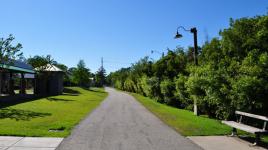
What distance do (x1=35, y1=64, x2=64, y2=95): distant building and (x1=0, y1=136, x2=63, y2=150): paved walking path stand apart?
36656mm

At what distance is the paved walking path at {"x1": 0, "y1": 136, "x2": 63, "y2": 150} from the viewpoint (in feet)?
30.9

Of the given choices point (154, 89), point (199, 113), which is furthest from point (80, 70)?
point (199, 113)

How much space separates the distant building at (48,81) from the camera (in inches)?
1833

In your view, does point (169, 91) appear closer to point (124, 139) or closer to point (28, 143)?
point (124, 139)

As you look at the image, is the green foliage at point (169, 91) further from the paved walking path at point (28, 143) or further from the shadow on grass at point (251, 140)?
the paved walking path at point (28, 143)

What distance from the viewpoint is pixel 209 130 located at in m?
13.2

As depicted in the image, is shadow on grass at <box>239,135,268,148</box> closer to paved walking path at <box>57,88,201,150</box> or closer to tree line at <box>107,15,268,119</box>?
tree line at <box>107,15,268,119</box>

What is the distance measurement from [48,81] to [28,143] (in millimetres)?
38988

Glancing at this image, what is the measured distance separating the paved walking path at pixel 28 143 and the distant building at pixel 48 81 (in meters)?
36.7

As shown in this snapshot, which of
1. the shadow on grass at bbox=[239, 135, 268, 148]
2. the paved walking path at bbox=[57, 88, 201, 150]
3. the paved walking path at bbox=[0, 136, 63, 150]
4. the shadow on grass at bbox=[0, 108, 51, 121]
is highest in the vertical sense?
the shadow on grass at bbox=[0, 108, 51, 121]

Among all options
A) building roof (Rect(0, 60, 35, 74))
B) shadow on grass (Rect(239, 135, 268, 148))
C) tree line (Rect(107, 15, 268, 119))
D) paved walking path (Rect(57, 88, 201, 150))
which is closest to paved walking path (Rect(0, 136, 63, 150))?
paved walking path (Rect(57, 88, 201, 150))

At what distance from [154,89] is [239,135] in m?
25.6

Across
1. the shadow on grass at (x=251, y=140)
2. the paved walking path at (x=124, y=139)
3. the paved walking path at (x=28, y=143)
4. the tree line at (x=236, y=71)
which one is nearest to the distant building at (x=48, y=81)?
the tree line at (x=236, y=71)

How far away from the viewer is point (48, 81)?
48.0m
